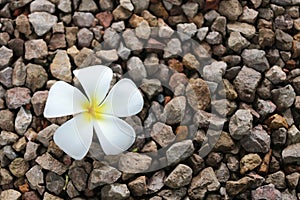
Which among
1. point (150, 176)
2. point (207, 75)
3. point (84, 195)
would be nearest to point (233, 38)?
point (207, 75)

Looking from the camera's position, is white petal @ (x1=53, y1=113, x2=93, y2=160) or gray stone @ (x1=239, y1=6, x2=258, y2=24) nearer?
white petal @ (x1=53, y1=113, x2=93, y2=160)

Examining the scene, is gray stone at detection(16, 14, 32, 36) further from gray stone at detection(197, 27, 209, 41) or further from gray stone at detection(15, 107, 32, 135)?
gray stone at detection(197, 27, 209, 41)

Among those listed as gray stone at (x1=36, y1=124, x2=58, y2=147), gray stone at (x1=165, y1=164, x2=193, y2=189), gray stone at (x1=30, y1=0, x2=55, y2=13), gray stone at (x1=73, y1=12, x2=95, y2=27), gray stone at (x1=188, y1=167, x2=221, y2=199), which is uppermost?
gray stone at (x1=30, y1=0, x2=55, y2=13)

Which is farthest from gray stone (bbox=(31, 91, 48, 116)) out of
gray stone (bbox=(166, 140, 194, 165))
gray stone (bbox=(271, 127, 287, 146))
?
gray stone (bbox=(271, 127, 287, 146))

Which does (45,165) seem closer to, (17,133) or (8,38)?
(17,133)

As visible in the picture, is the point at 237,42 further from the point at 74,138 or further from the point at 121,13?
the point at 74,138

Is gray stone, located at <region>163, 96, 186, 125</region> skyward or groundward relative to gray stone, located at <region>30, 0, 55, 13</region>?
groundward
